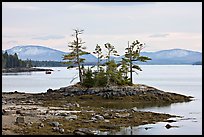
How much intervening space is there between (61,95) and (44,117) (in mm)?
21735

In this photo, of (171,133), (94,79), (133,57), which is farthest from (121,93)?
(171,133)

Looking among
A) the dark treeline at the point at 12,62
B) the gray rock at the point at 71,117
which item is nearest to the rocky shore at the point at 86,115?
the gray rock at the point at 71,117

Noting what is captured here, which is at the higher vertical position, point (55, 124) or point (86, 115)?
point (55, 124)

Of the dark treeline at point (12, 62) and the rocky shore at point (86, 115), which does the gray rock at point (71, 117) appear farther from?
the dark treeline at point (12, 62)

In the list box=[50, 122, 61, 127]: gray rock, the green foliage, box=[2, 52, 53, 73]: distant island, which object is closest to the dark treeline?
box=[2, 52, 53, 73]: distant island

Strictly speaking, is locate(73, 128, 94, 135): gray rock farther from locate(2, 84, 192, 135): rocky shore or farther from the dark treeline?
the dark treeline

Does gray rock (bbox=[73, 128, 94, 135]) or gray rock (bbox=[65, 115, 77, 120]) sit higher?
gray rock (bbox=[65, 115, 77, 120])

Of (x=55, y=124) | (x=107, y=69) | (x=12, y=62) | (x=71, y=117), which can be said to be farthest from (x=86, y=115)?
(x=12, y=62)

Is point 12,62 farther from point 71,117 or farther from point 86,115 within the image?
point 71,117

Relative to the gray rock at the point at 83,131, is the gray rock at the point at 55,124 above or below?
above

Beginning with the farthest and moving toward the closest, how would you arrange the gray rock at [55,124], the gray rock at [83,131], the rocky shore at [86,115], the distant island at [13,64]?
the distant island at [13,64], the gray rock at [55,124], the rocky shore at [86,115], the gray rock at [83,131]

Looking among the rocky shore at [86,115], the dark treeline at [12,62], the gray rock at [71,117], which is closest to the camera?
the rocky shore at [86,115]

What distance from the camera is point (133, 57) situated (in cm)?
5759

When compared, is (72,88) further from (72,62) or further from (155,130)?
(155,130)
